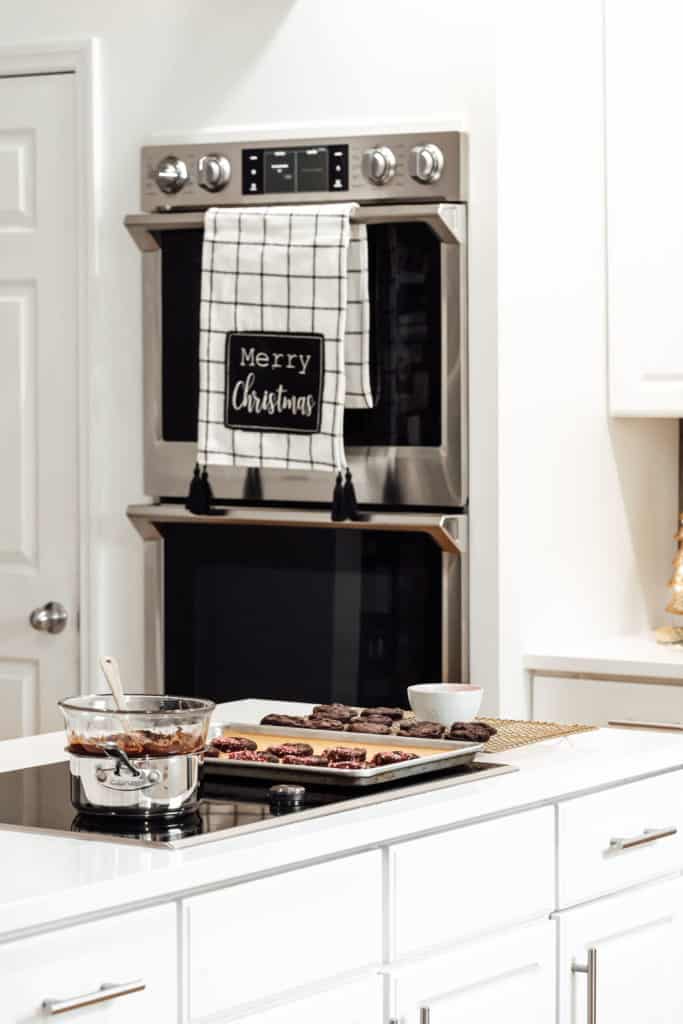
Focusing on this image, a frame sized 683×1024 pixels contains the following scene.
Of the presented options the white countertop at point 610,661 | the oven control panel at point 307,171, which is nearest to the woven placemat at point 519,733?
the white countertop at point 610,661

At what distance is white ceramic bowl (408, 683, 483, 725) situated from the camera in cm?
216

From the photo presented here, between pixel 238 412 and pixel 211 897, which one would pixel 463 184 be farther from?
pixel 211 897

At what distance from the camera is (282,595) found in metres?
3.50

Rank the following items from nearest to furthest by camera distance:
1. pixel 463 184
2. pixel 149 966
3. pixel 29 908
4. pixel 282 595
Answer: pixel 29 908 → pixel 149 966 → pixel 463 184 → pixel 282 595

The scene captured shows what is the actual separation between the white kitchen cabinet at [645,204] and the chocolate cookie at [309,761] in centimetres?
180

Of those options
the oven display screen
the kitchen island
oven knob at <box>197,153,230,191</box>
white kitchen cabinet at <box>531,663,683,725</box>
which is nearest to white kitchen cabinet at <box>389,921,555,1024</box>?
the kitchen island

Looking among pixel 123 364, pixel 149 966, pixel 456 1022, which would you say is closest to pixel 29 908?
pixel 149 966

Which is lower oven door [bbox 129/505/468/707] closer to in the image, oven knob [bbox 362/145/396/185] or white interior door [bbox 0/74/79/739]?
white interior door [bbox 0/74/79/739]

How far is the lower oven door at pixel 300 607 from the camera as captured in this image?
3342mm

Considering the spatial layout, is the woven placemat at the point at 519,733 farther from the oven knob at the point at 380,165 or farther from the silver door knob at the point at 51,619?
the silver door knob at the point at 51,619

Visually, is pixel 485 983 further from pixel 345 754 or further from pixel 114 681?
pixel 114 681

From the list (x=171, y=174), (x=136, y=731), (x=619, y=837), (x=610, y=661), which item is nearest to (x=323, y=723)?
(x=619, y=837)

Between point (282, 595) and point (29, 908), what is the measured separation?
7.01ft

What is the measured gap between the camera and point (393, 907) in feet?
5.71
